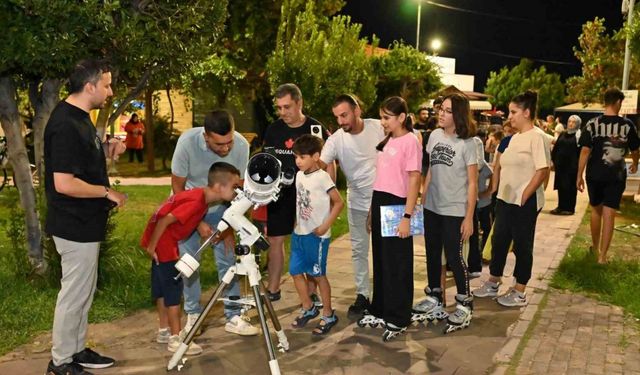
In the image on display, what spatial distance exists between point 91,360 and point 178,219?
1131mm

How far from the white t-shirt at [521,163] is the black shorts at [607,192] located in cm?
175

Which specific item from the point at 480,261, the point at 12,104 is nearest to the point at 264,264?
the point at 480,261

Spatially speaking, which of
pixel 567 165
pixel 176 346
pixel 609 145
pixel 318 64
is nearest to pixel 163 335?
pixel 176 346

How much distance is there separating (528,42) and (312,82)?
166ft

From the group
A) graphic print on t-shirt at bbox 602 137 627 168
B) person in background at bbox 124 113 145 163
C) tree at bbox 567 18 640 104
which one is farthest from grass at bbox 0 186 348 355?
tree at bbox 567 18 640 104

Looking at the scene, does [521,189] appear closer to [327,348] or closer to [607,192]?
[607,192]

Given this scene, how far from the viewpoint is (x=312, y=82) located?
1488cm

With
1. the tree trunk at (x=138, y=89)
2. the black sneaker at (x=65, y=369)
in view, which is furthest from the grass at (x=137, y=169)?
the black sneaker at (x=65, y=369)

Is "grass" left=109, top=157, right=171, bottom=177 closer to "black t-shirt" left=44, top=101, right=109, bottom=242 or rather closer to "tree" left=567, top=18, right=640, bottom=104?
"tree" left=567, top=18, right=640, bottom=104

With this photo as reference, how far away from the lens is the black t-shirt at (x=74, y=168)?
382 cm

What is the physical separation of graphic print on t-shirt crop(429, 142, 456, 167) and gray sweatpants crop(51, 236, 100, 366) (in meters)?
2.70

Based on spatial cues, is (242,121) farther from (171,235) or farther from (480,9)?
(480,9)

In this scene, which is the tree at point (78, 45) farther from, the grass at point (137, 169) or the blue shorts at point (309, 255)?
the grass at point (137, 169)

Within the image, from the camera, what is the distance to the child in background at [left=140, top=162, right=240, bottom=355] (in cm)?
428
